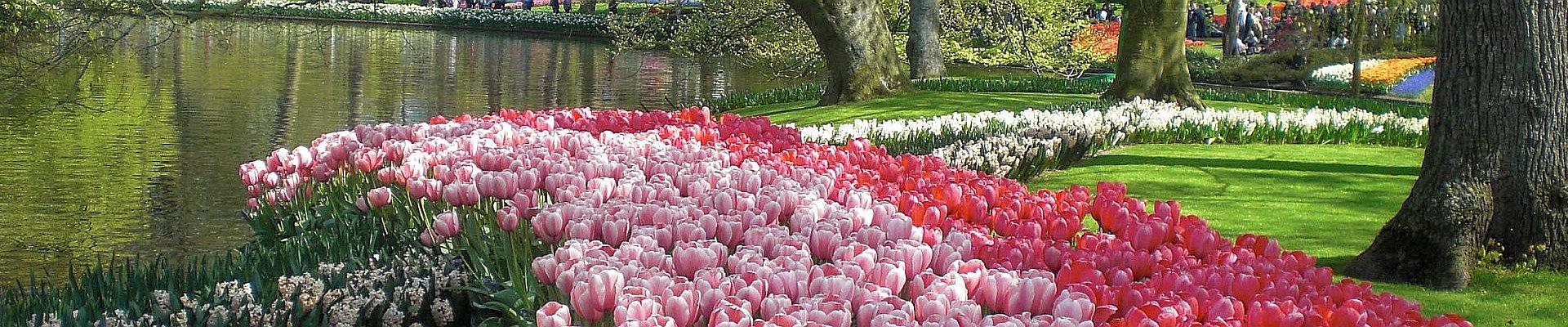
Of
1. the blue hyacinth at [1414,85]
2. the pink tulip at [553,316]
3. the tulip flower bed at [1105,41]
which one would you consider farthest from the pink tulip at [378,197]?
the tulip flower bed at [1105,41]

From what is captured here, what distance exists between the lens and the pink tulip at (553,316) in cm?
288

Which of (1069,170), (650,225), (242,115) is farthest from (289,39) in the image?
(650,225)

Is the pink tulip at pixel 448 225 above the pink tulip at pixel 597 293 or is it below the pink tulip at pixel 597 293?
below

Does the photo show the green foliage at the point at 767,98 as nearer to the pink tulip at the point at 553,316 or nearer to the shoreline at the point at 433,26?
the pink tulip at the point at 553,316

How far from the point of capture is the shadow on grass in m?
11.1

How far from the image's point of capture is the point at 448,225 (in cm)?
470

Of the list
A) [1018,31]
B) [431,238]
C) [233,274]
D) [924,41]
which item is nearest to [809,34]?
[924,41]

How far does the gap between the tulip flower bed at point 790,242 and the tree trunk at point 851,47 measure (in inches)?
450

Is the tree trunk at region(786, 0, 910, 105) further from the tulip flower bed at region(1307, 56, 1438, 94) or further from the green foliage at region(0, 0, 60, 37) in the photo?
the tulip flower bed at region(1307, 56, 1438, 94)

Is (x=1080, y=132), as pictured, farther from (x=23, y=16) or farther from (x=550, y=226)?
(x=23, y=16)

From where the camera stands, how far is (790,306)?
3049mm

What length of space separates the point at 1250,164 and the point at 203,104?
1549 cm

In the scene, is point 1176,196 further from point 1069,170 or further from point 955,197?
point 955,197

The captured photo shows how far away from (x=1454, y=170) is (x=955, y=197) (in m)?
2.94
